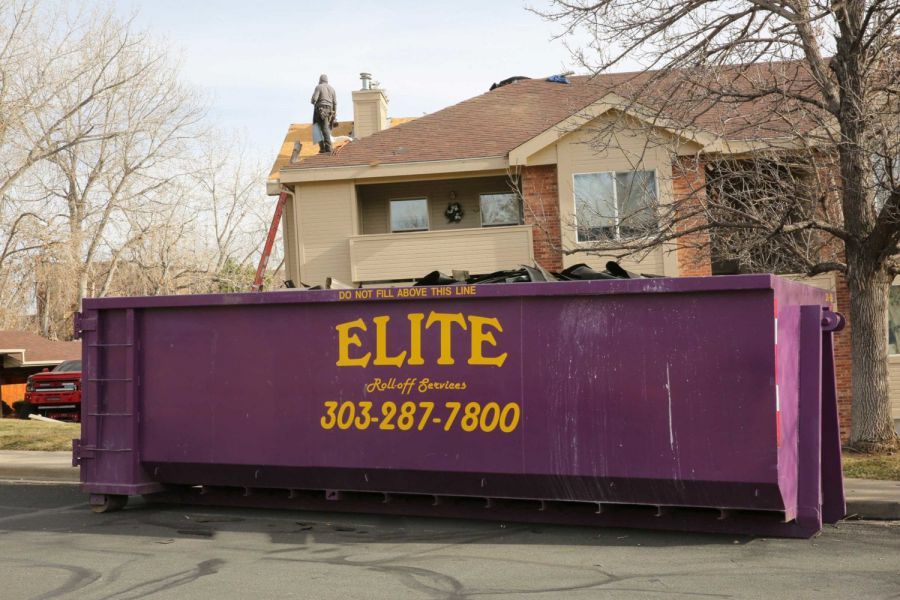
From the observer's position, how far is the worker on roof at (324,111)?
22812 millimetres

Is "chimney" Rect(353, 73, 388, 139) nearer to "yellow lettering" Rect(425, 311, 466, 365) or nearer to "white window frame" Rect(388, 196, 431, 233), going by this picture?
"white window frame" Rect(388, 196, 431, 233)

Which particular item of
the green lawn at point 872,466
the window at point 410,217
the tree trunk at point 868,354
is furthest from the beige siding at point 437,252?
the green lawn at point 872,466

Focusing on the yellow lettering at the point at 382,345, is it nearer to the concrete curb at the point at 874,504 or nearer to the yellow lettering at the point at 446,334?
the yellow lettering at the point at 446,334

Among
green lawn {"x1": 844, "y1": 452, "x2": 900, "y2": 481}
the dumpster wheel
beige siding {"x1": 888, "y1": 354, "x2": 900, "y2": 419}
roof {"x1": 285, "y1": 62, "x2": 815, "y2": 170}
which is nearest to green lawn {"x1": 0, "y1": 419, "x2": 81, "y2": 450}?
the dumpster wheel

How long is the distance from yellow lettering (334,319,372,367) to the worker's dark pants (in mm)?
15263

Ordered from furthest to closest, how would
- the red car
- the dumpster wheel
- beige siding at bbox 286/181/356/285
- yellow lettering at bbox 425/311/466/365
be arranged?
the red car → beige siding at bbox 286/181/356/285 → the dumpster wheel → yellow lettering at bbox 425/311/466/365

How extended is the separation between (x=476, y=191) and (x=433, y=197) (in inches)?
40.2

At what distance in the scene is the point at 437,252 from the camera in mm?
21281

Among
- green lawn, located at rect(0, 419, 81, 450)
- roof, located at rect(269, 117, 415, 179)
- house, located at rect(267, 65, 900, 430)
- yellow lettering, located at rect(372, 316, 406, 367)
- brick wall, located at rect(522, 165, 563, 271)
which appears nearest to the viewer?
yellow lettering, located at rect(372, 316, 406, 367)

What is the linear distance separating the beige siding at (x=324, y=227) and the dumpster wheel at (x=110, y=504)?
42.7 ft

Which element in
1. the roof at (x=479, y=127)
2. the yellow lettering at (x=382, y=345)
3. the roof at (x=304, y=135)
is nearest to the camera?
the yellow lettering at (x=382, y=345)

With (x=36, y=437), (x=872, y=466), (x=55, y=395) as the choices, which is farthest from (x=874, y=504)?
(x=55, y=395)

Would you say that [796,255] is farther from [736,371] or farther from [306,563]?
[306,563]

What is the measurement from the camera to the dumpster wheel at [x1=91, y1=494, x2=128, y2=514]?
8.91 meters
